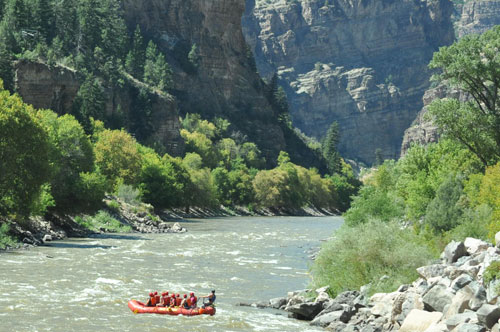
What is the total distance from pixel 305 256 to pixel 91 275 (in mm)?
20785

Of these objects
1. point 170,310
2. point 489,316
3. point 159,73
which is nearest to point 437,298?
point 489,316

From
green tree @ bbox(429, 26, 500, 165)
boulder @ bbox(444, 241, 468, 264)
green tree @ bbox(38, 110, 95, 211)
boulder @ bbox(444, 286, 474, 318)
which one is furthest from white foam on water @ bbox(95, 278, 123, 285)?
green tree @ bbox(38, 110, 95, 211)

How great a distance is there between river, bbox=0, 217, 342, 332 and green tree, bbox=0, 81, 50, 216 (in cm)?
449

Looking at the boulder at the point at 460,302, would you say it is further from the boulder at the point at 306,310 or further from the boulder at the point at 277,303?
the boulder at the point at 277,303

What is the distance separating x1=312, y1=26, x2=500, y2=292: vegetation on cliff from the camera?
30.9 meters

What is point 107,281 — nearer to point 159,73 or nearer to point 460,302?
point 460,302

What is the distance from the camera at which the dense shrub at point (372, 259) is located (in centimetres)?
2936

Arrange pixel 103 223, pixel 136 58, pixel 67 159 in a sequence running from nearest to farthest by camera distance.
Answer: pixel 67 159 → pixel 103 223 → pixel 136 58

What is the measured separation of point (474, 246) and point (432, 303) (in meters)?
4.88

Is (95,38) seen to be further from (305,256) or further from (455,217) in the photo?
(455,217)

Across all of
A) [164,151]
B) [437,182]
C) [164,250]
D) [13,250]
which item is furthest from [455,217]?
[164,151]

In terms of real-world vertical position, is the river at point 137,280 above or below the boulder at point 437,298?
below

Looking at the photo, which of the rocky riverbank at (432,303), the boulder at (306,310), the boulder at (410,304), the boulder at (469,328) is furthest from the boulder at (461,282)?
the boulder at (306,310)

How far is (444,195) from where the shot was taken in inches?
1597
